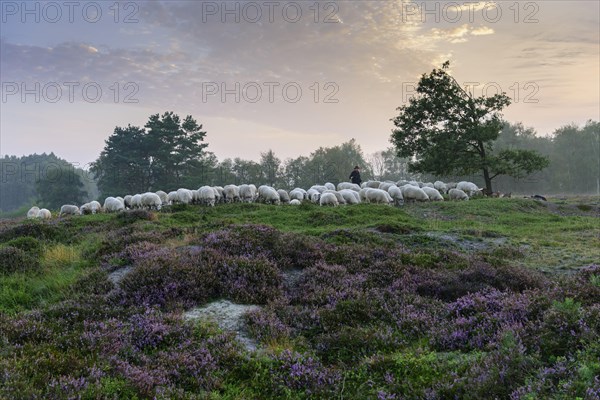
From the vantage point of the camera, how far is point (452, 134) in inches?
1411

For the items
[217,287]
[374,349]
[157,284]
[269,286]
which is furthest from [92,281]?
[374,349]

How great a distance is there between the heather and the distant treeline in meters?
57.6

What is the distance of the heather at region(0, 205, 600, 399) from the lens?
3.87 m

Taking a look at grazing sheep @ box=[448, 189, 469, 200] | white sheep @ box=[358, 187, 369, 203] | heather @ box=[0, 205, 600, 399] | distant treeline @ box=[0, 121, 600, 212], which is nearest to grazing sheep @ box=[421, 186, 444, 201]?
grazing sheep @ box=[448, 189, 469, 200]

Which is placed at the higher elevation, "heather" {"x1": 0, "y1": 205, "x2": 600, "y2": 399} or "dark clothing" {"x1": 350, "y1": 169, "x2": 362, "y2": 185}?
"dark clothing" {"x1": 350, "y1": 169, "x2": 362, "y2": 185}

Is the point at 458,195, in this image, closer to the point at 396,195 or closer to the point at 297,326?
the point at 396,195

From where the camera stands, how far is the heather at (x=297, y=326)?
12.7ft

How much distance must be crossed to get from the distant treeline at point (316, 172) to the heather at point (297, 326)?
57.6 meters

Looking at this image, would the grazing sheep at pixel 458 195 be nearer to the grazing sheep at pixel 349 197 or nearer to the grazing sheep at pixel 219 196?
the grazing sheep at pixel 349 197

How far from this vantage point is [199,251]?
8.58 m

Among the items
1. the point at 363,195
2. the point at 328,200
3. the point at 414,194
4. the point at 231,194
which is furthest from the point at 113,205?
the point at 414,194

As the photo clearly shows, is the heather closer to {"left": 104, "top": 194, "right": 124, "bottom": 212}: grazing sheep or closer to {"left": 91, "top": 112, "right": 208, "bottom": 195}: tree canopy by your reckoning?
{"left": 104, "top": 194, "right": 124, "bottom": 212}: grazing sheep

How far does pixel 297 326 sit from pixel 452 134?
111 feet

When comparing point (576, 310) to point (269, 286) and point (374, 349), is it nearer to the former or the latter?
point (374, 349)
